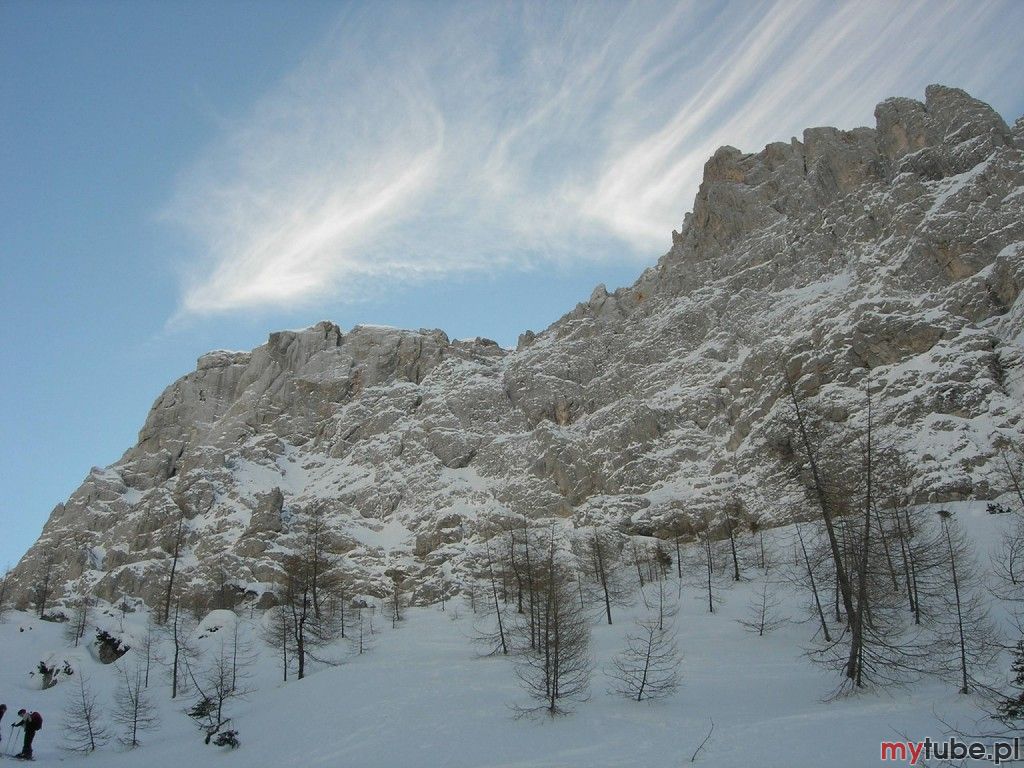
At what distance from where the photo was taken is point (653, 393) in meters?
101

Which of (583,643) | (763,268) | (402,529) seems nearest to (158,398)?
(402,529)

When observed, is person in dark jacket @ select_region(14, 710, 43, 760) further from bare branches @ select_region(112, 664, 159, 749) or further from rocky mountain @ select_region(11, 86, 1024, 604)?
rocky mountain @ select_region(11, 86, 1024, 604)

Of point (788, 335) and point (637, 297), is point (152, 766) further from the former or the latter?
point (637, 297)

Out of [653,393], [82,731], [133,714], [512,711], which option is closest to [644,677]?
[512,711]

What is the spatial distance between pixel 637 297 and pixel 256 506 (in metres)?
79.3

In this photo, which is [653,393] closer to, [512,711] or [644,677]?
[644,677]

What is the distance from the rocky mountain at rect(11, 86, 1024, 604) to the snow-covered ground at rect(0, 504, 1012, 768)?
31.5m

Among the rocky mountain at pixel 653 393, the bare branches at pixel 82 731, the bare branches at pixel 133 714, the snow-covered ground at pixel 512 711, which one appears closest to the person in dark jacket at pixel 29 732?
the snow-covered ground at pixel 512 711

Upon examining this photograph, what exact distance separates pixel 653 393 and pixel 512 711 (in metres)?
80.9

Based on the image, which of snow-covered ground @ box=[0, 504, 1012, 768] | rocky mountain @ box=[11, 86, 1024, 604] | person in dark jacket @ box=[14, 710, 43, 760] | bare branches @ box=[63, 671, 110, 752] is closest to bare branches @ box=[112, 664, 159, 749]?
snow-covered ground @ box=[0, 504, 1012, 768]

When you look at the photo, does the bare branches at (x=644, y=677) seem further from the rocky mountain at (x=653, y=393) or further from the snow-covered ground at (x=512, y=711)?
the rocky mountain at (x=653, y=393)

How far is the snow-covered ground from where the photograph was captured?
17.2 m

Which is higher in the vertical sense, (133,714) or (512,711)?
(512,711)

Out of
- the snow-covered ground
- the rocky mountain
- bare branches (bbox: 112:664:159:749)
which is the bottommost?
bare branches (bbox: 112:664:159:749)
